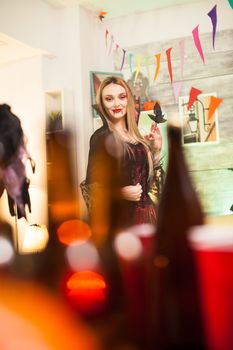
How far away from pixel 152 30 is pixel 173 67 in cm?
36

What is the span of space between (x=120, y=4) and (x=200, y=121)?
1.06 metres

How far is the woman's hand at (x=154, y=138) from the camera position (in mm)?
2881

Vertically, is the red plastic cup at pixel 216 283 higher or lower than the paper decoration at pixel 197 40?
lower

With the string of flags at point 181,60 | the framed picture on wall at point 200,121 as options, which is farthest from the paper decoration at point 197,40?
the framed picture on wall at point 200,121

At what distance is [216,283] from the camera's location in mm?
247

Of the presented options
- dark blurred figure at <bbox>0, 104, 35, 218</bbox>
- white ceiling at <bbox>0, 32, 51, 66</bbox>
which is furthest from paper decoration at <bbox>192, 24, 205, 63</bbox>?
dark blurred figure at <bbox>0, 104, 35, 218</bbox>

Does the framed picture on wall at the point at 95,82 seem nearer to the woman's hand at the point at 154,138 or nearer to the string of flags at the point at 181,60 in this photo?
the string of flags at the point at 181,60

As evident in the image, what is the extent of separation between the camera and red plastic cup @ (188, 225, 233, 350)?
239mm

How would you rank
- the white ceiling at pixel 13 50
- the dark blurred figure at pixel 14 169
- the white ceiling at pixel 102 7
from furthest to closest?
the white ceiling at pixel 102 7, the white ceiling at pixel 13 50, the dark blurred figure at pixel 14 169

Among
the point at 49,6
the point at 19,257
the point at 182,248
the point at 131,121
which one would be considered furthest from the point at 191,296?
the point at 49,6

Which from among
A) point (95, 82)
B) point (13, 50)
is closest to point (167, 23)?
point (95, 82)

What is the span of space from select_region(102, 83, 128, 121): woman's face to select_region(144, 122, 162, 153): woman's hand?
0.79ft

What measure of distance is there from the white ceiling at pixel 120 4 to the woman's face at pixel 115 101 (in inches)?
23.1

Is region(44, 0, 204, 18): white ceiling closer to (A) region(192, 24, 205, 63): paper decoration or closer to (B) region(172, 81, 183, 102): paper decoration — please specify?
(A) region(192, 24, 205, 63): paper decoration
